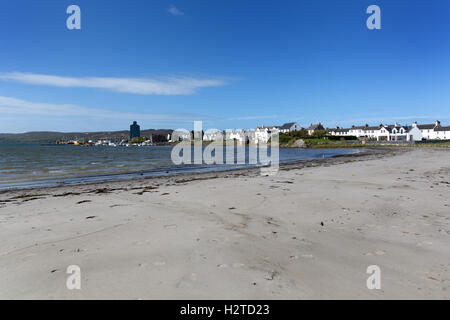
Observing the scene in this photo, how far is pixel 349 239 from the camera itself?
512 cm

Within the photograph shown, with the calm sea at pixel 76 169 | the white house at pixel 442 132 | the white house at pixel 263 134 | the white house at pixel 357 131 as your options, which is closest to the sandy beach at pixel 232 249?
the calm sea at pixel 76 169

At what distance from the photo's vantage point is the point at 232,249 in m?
4.56

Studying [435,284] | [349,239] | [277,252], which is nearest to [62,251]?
[277,252]

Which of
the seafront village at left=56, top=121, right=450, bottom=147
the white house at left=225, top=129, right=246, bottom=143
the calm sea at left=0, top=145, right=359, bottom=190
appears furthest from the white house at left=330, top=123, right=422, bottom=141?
the calm sea at left=0, top=145, right=359, bottom=190

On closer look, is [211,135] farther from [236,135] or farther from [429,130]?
[429,130]

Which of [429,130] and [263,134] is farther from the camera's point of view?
[263,134]

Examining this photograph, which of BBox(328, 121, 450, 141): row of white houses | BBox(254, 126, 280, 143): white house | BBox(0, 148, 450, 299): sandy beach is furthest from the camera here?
BBox(254, 126, 280, 143): white house

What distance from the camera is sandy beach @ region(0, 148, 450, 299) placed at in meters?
3.31

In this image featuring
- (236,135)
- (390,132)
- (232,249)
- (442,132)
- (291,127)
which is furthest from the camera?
(236,135)

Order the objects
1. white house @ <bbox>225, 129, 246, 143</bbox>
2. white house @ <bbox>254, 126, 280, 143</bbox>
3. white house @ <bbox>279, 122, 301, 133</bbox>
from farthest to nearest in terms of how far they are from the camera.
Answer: white house @ <bbox>225, 129, 246, 143</bbox>
white house @ <bbox>279, 122, 301, 133</bbox>
white house @ <bbox>254, 126, 280, 143</bbox>

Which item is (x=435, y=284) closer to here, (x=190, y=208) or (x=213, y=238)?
(x=213, y=238)

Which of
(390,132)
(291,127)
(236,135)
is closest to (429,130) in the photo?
(390,132)

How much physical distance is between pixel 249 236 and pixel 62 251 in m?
3.23

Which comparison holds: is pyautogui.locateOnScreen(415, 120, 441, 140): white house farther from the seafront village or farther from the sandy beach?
the sandy beach
